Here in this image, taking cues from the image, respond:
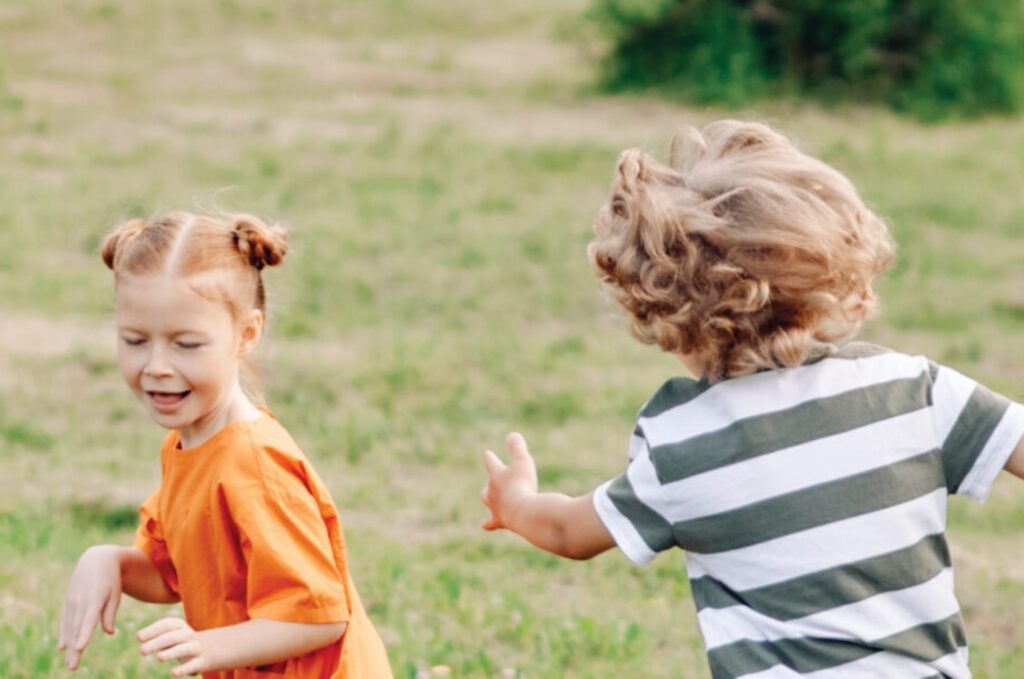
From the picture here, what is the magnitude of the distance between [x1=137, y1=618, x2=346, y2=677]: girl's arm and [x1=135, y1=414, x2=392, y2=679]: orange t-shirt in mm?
22

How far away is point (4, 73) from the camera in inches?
540

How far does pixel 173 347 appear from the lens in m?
2.92

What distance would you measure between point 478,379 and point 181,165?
4307 mm

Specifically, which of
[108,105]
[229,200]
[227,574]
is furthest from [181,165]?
[227,574]

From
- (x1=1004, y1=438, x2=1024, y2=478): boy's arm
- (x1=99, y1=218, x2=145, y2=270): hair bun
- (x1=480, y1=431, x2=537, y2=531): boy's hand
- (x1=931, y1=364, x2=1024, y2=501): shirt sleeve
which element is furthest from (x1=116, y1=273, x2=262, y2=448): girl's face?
(x1=1004, y1=438, x2=1024, y2=478): boy's arm

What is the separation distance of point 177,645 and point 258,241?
77 cm

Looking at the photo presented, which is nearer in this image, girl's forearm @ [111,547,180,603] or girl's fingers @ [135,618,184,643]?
girl's fingers @ [135,618,184,643]

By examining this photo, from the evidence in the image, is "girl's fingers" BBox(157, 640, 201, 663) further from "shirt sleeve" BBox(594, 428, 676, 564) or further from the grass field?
the grass field

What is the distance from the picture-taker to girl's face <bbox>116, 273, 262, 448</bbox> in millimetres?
2900

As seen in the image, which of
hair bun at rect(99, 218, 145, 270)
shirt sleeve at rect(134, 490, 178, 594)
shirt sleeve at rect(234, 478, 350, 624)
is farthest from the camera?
shirt sleeve at rect(134, 490, 178, 594)

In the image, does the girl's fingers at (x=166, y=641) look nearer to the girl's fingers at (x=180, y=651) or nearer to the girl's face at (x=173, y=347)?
the girl's fingers at (x=180, y=651)

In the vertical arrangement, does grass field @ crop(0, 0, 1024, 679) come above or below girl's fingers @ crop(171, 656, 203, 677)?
below

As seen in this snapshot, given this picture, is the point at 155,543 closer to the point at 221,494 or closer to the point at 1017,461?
the point at 221,494

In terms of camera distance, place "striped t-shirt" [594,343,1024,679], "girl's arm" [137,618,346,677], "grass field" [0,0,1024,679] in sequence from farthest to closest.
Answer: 1. "grass field" [0,0,1024,679]
2. "girl's arm" [137,618,346,677]
3. "striped t-shirt" [594,343,1024,679]
